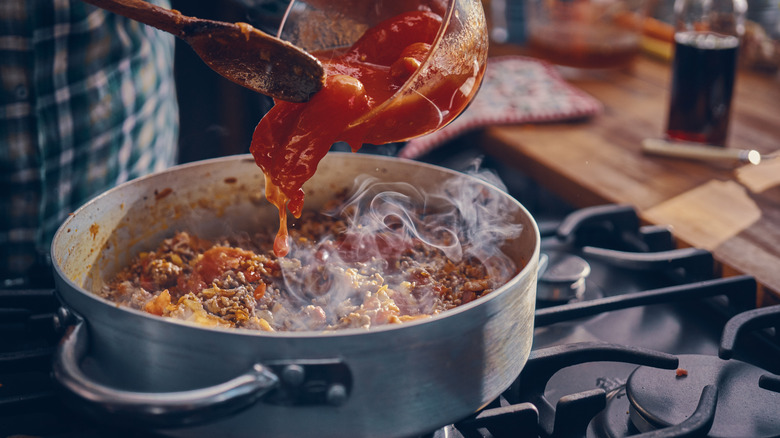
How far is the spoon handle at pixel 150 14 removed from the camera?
77cm

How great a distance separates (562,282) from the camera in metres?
1.05

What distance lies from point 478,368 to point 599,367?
0.34 metres

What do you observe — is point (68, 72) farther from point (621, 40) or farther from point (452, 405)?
point (621, 40)

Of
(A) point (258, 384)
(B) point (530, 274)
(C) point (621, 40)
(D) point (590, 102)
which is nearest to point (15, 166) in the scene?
(A) point (258, 384)

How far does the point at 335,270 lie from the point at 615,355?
1.30ft

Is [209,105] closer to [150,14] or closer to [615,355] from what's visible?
[150,14]

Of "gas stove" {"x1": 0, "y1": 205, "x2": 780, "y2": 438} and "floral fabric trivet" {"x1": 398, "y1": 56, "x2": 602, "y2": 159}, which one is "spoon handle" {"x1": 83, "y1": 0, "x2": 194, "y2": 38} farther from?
"floral fabric trivet" {"x1": 398, "y1": 56, "x2": 602, "y2": 159}

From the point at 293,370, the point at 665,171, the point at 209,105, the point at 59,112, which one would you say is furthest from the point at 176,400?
the point at 209,105

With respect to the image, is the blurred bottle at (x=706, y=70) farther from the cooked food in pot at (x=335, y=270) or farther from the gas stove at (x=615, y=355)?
the cooked food in pot at (x=335, y=270)

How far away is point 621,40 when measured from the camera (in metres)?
2.02

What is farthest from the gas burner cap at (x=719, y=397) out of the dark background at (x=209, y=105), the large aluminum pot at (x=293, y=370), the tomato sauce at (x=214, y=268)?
the dark background at (x=209, y=105)

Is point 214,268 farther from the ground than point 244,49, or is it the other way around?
point 244,49

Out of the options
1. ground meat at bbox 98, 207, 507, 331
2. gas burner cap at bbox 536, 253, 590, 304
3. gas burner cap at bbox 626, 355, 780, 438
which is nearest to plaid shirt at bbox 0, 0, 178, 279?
ground meat at bbox 98, 207, 507, 331

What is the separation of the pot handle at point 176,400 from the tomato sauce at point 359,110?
34 centimetres
